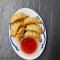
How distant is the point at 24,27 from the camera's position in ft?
3.68

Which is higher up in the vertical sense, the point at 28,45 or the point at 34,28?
the point at 34,28

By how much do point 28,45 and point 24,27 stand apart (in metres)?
0.18

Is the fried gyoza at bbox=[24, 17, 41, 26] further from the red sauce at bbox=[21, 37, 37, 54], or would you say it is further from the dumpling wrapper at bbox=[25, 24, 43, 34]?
the red sauce at bbox=[21, 37, 37, 54]

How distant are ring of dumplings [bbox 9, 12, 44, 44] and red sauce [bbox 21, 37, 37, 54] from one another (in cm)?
5

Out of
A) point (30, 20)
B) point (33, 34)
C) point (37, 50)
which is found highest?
point (30, 20)

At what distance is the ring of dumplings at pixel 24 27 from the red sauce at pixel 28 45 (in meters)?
0.05

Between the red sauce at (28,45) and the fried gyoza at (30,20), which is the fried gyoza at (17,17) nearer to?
the fried gyoza at (30,20)

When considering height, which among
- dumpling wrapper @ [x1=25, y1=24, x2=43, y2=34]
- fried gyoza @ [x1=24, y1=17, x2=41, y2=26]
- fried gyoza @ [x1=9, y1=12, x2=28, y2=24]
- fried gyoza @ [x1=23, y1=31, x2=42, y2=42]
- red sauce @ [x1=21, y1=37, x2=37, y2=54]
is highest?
fried gyoza @ [x1=9, y1=12, x2=28, y2=24]

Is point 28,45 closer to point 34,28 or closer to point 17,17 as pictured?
point 34,28

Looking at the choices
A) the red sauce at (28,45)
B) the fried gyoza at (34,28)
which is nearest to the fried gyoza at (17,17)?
the fried gyoza at (34,28)

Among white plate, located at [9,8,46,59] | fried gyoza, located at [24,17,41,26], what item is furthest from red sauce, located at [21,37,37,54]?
fried gyoza, located at [24,17,41,26]

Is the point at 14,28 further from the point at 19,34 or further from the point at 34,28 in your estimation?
the point at 34,28

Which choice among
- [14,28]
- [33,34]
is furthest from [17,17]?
[33,34]

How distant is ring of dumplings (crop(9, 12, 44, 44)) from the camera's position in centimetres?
107
